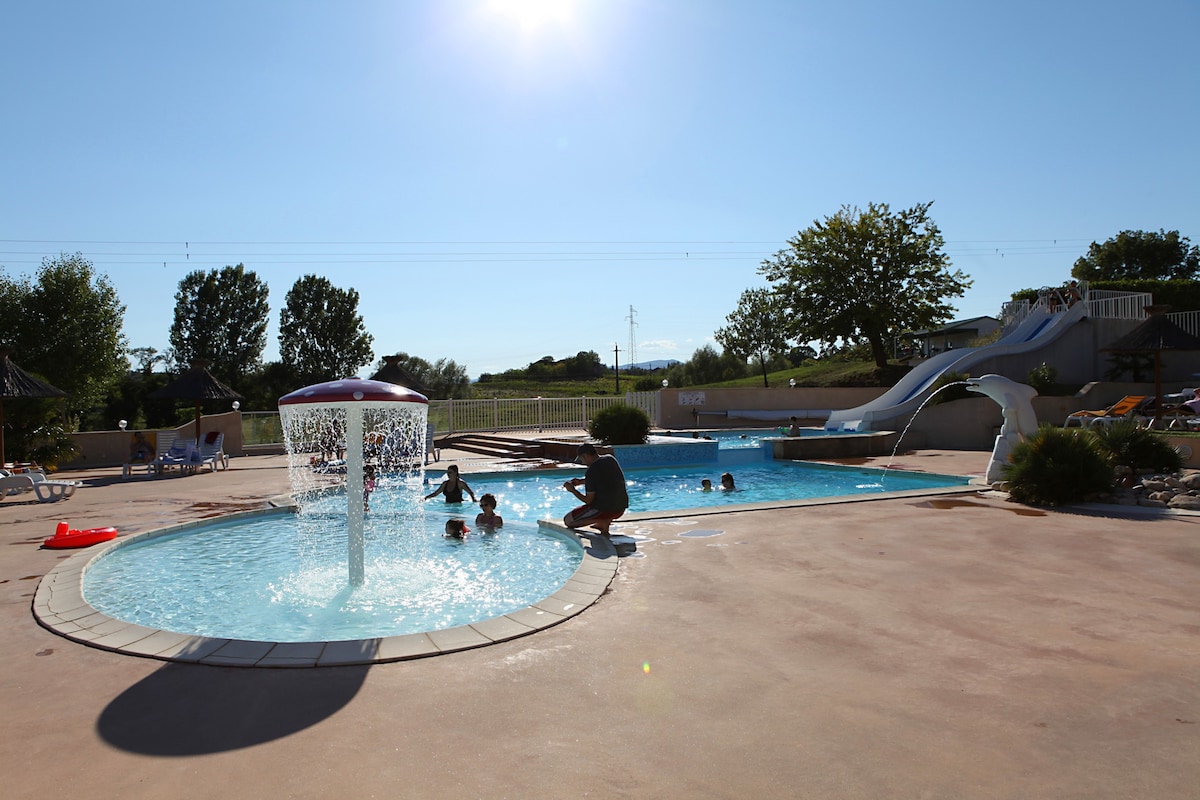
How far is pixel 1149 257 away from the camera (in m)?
44.3

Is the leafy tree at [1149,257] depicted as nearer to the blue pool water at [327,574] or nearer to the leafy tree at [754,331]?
the leafy tree at [754,331]

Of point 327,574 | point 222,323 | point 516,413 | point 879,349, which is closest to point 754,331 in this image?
point 879,349

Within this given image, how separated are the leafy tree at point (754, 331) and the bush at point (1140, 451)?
33757 millimetres

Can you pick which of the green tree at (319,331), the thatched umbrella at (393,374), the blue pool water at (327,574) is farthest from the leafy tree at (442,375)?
the blue pool water at (327,574)

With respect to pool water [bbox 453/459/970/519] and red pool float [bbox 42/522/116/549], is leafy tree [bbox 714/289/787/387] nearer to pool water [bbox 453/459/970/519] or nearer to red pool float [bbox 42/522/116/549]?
pool water [bbox 453/459/970/519]

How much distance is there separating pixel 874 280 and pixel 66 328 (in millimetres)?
32016

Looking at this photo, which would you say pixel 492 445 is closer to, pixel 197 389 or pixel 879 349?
pixel 197 389

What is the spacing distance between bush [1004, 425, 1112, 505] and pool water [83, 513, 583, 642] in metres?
5.66

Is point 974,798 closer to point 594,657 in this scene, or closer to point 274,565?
point 594,657

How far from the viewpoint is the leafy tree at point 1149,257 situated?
4416cm

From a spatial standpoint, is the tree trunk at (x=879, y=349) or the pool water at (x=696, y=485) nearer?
the pool water at (x=696, y=485)

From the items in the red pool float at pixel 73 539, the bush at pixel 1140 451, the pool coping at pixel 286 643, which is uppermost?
the bush at pixel 1140 451

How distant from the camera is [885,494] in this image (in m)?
9.73

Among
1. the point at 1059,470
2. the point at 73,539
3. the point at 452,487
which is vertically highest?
the point at 1059,470
